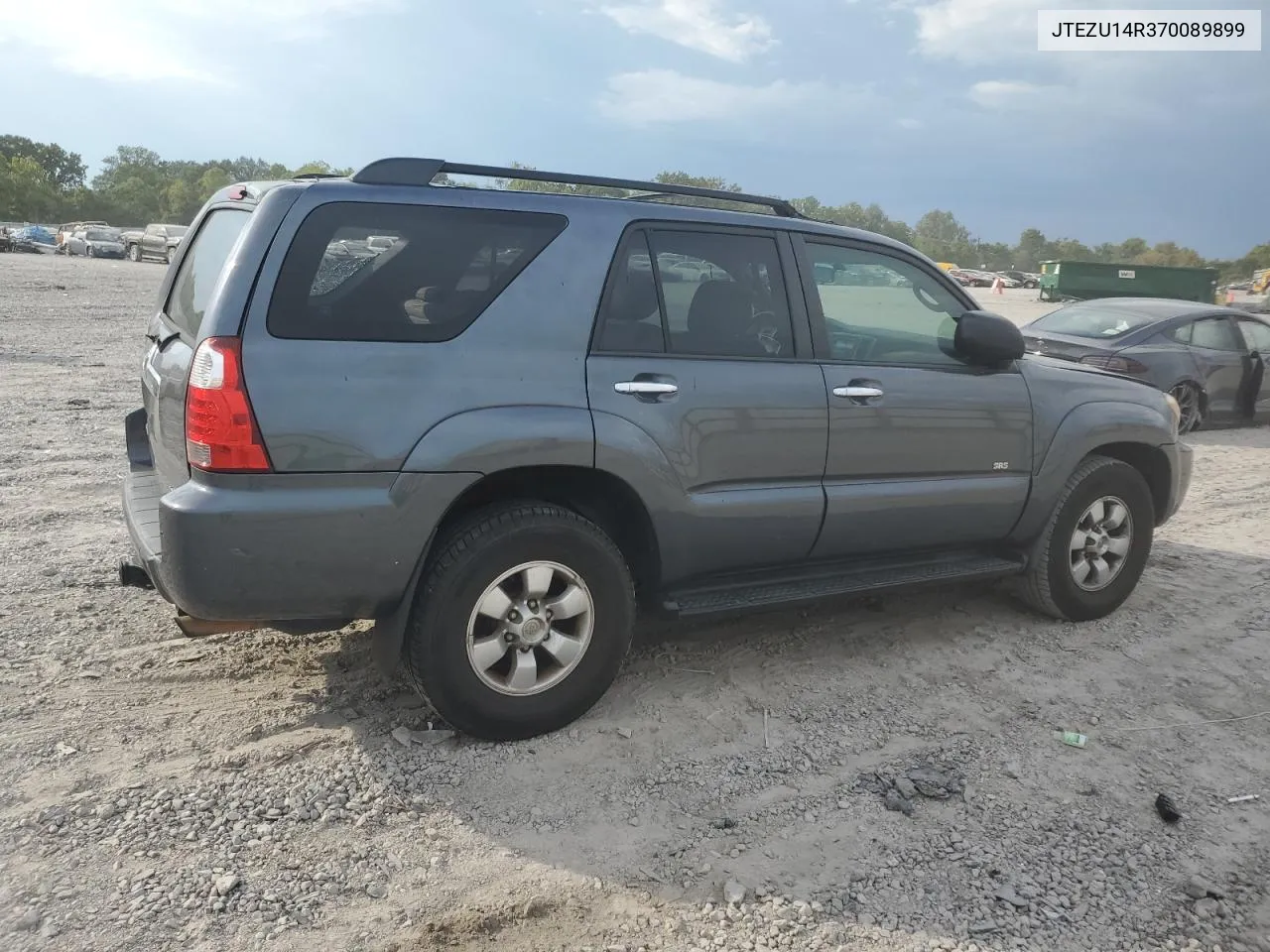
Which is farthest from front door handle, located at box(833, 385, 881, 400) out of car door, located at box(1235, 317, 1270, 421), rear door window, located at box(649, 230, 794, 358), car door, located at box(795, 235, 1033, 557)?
car door, located at box(1235, 317, 1270, 421)

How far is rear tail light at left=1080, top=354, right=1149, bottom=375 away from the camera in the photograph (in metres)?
9.78

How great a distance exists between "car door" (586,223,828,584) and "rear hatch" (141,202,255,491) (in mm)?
1334

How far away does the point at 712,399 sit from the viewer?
3717 mm

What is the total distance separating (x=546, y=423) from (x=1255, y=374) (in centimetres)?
1046

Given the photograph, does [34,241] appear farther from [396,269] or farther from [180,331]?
[396,269]

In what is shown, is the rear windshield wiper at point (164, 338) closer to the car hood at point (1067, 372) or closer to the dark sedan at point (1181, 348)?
the car hood at point (1067, 372)

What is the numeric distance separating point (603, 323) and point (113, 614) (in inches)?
103

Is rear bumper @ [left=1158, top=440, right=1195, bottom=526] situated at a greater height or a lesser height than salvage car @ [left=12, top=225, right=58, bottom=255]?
lesser

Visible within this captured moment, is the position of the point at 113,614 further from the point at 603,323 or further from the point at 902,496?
the point at 902,496

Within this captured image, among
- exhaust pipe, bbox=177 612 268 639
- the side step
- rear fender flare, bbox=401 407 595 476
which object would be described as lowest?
exhaust pipe, bbox=177 612 268 639

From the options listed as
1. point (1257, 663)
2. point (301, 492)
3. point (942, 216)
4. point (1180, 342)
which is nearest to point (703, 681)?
point (301, 492)

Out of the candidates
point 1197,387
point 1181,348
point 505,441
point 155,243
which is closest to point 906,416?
point 505,441

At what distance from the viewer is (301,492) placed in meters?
3.04

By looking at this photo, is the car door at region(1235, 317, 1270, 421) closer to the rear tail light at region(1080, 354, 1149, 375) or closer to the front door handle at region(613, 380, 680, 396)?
the rear tail light at region(1080, 354, 1149, 375)
